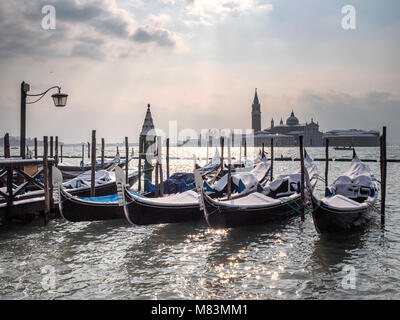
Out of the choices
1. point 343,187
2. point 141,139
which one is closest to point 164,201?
point 343,187

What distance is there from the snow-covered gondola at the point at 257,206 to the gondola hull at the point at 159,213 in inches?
46.6

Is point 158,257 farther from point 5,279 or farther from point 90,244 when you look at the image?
point 5,279

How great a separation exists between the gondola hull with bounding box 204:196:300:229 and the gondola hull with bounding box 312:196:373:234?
67.3 inches

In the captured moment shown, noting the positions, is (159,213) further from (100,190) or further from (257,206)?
(100,190)

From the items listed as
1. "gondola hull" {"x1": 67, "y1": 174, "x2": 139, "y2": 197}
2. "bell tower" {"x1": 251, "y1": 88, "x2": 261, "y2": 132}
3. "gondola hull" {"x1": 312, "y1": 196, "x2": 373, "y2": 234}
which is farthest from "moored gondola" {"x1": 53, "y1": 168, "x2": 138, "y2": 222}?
"bell tower" {"x1": 251, "y1": 88, "x2": 261, "y2": 132}

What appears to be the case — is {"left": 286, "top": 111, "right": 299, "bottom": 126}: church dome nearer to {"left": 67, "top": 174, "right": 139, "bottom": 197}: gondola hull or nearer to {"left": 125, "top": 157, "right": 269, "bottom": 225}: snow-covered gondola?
{"left": 67, "top": 174, "right": 139, "bottom": 197}: gondola hull

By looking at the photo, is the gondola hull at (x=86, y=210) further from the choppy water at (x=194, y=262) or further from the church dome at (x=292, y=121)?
the church dome at (x=292, y=121)

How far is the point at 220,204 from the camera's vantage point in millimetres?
8688

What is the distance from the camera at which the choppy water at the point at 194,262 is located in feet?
18.6

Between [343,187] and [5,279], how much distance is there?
30.2 ft

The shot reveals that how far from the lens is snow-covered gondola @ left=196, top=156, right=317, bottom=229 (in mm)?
8555

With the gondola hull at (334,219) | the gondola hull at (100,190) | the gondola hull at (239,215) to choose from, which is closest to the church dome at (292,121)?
the gondola hull at (100,190)

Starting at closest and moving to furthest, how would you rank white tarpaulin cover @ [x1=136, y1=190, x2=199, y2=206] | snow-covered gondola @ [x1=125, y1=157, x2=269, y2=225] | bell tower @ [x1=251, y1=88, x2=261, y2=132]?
snow-covered gondola @ [x1=125, y1=157, x2=269, y2=225], white tarpaulin cover @ [x1=136, y1=190, x2=199, y2=206], bell tower @ [x1=251, y1=88, x2=261, y2=132]

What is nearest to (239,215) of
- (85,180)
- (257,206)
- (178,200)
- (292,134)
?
(257,206)
